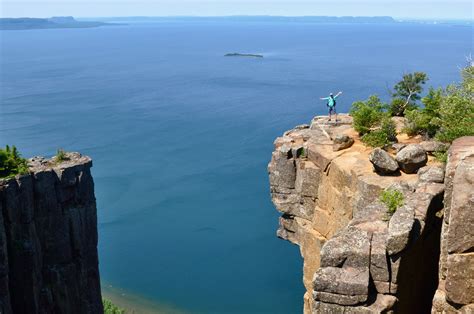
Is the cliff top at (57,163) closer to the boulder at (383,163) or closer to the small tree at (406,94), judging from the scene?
the small tree at (406,94)

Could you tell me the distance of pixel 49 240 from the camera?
134ft

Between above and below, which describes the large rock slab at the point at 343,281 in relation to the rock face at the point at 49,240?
above

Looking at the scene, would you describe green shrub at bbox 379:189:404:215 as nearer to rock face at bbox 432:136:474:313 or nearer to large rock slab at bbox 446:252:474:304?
rock face at bbox 432:136:474:313

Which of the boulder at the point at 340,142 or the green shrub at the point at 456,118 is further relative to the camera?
the boulder at the point at 340,142

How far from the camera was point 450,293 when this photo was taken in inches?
560

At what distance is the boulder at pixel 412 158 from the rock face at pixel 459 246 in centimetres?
962

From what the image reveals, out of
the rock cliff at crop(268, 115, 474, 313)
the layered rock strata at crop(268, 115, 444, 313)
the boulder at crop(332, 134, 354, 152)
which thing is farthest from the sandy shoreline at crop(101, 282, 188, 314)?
the layered rock strata at crop(268, 115, 444, 313)

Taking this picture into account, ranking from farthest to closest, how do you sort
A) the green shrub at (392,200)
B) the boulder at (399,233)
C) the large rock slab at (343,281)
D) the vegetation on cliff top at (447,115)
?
the vegetation on cliff top at (447,115) → the green shrub at (392,200) → the boulder at (399,233) → the large rock slab at (343,281)

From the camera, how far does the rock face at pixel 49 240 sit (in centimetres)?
3750

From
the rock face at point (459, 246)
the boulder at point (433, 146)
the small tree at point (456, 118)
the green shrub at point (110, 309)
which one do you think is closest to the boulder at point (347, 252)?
the rock face at point (459, 246)

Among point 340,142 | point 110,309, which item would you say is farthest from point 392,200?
point 110,309

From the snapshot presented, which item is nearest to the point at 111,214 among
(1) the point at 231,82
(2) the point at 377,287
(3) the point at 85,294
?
(3) the point at 85,294

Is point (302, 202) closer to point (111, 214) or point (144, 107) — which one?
point (111, 214)

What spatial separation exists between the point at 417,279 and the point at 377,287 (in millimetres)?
2172
